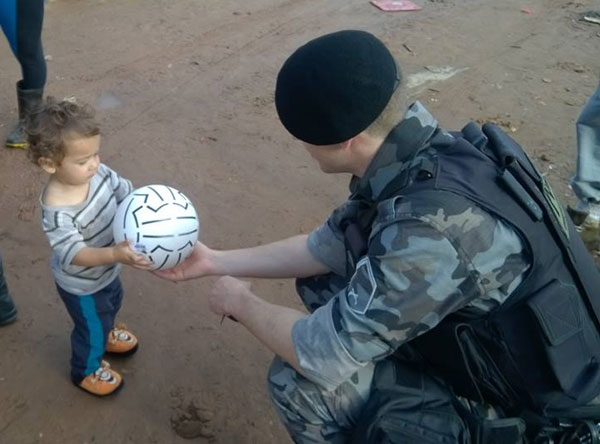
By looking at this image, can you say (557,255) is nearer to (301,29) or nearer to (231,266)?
(231,266)

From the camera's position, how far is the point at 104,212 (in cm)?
272

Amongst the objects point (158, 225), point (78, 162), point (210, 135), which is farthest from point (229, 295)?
point (210, 135)

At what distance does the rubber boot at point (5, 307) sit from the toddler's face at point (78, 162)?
3.38 ft

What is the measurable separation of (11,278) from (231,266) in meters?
1.48

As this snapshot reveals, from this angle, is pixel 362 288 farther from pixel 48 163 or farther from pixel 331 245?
pixel 48 163

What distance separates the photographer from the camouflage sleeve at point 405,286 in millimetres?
1941

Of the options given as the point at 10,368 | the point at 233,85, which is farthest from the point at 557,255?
the point at 233,85

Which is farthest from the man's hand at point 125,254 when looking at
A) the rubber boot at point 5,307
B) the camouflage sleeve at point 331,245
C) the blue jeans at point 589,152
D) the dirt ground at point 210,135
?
the blue jeans at point 589,152

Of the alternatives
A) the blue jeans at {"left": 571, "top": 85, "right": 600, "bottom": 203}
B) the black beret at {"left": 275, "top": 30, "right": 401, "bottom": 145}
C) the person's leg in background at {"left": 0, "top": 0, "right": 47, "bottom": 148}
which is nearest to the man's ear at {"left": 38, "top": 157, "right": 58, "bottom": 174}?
the black beret at {"left": 275, "top": 30, "right": 401, "bottom": 145}

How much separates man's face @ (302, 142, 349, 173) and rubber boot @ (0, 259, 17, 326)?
1.86 meters

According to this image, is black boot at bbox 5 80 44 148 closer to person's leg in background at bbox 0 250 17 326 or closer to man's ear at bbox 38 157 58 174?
person's leg in background at bbox 0 250 17 326

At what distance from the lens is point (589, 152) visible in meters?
4.33

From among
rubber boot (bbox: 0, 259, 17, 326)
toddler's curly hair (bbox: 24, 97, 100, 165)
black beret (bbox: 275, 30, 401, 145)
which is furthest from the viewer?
rubber boot (bbox: 0, 259, 17, 326)

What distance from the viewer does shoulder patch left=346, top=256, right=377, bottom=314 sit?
2031mm
